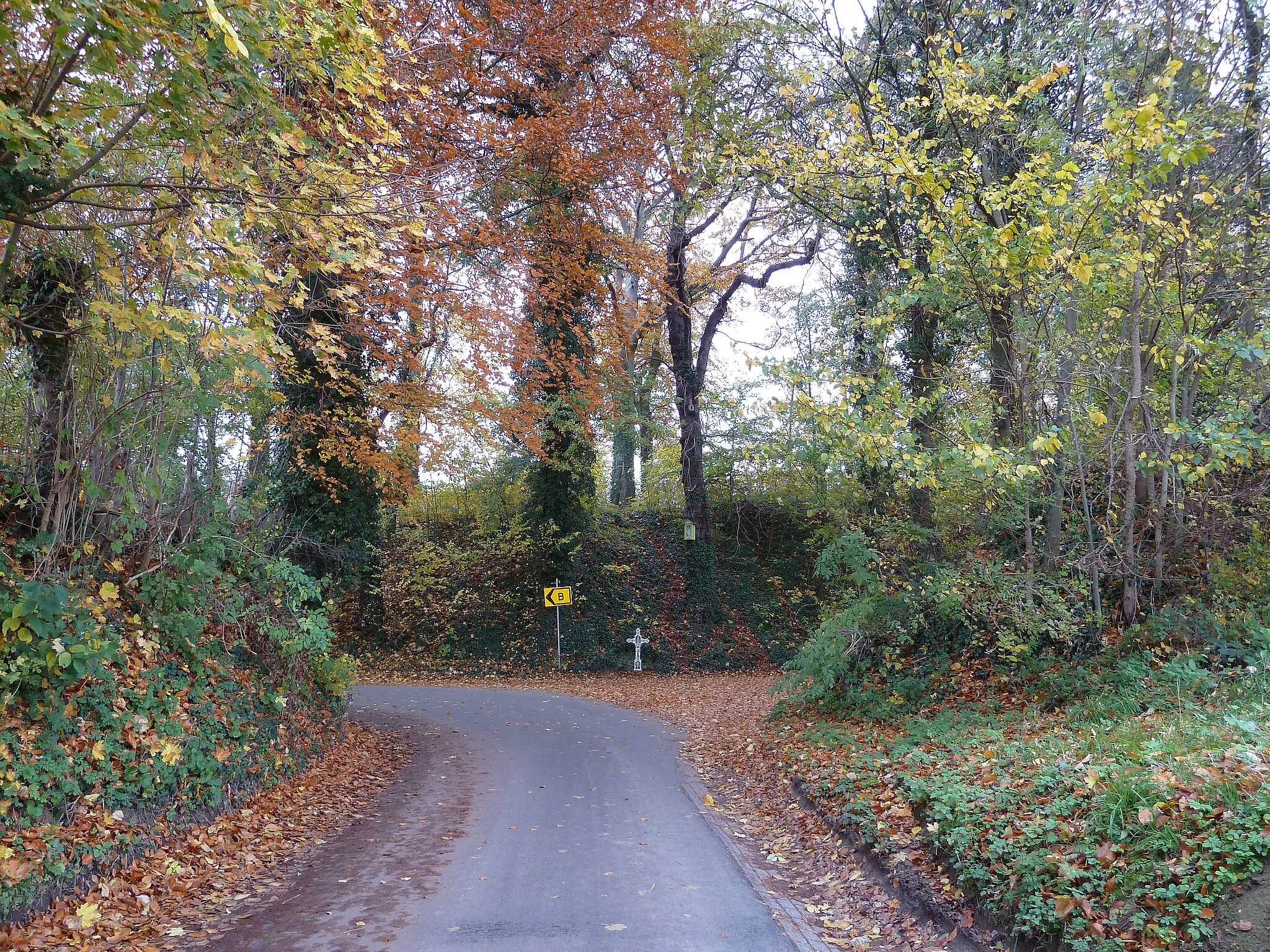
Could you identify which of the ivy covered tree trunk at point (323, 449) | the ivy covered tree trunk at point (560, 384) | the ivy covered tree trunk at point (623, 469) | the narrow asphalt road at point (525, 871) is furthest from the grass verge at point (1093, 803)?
the ivy covered tree trunk at point (623, 469)

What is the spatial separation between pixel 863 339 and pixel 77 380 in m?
11.6

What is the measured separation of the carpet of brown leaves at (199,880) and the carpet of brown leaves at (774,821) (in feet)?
12.8

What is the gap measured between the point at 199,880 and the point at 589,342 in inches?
503

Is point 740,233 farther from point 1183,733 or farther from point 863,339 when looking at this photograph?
point 1183,733

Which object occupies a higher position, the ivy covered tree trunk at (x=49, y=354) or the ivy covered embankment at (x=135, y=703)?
the ivy covered tree trunk at (x=49, y=354)

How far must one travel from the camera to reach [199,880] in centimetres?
598

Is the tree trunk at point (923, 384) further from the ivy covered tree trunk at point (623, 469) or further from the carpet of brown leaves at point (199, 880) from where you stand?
the ivy covered tree trunk at point (623, 469)

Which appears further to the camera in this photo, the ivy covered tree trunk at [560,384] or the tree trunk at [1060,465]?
the ivy covered tree trunk at [560,384]

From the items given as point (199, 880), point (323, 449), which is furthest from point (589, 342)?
point (199, 880)

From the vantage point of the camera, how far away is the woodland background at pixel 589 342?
17.5ft

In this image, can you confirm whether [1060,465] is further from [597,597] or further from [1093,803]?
[597,597]

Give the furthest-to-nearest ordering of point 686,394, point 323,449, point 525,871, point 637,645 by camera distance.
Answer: point 686,394
point 637,645
point 323,449
point 525,871

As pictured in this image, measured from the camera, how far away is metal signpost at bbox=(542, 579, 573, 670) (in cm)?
2067

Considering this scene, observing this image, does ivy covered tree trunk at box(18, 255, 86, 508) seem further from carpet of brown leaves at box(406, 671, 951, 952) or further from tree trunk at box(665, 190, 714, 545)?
tree trunk at box(665, 190, 714, 545)
